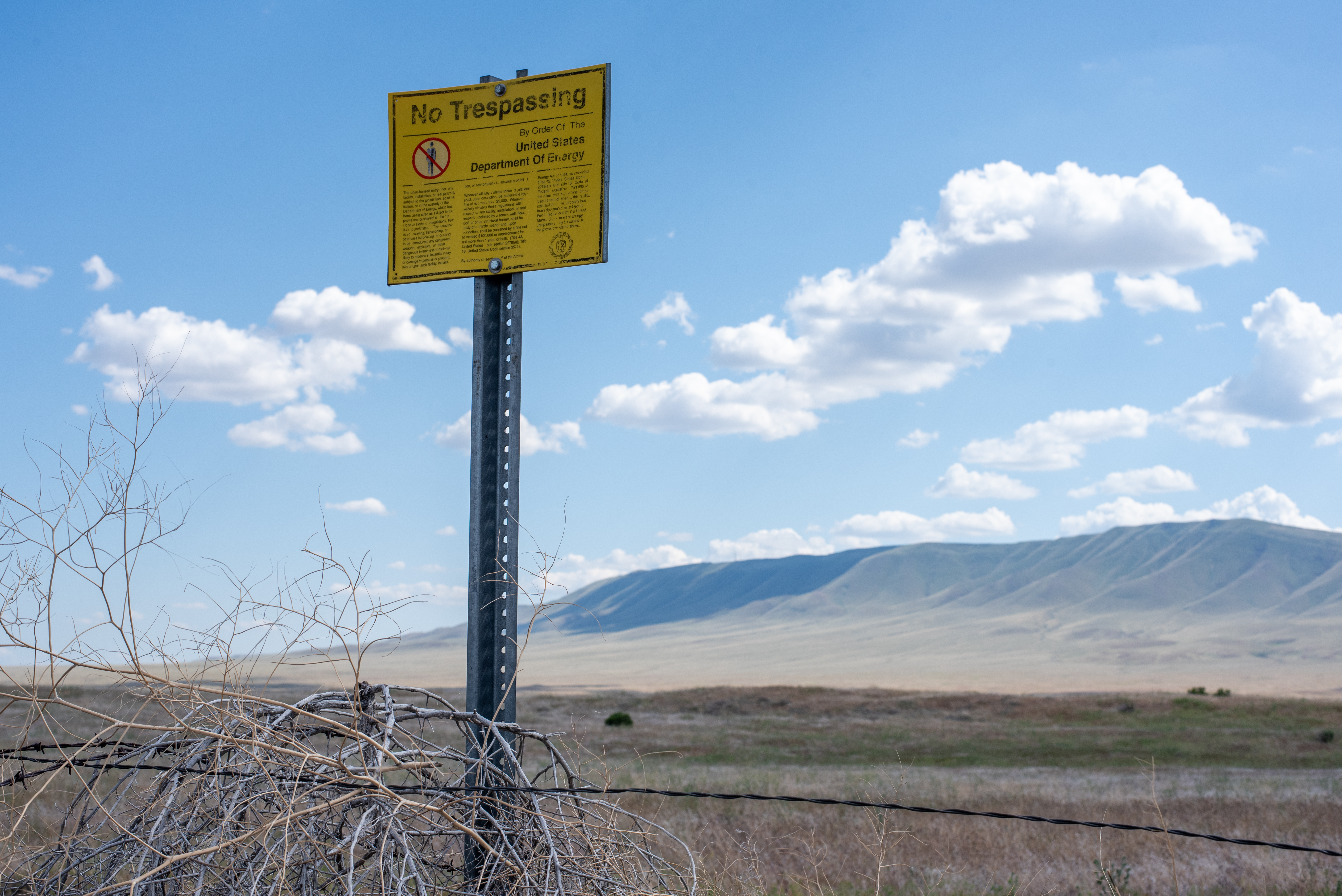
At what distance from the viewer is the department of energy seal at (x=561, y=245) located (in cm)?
469

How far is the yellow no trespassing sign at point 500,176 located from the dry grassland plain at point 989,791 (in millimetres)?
2258

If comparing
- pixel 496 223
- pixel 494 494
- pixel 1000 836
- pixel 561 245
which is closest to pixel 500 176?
pixel 496 223

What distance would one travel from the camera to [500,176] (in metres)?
4.86

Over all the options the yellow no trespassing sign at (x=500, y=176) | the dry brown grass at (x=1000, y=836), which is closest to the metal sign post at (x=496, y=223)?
the yellow no trespassing sign at (x=500, y=176)

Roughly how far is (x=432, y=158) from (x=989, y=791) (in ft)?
45.9

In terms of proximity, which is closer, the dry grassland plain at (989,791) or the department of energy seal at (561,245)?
the department of energy seal at (561,245)

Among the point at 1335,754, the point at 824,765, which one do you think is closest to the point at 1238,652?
the point at 1335,754

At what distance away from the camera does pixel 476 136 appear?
4.92 m

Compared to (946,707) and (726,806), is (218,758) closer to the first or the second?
(726,806)

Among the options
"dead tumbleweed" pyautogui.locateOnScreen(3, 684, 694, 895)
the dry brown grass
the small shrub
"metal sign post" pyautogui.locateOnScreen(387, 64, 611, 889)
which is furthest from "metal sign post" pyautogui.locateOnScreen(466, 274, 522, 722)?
the small shrub

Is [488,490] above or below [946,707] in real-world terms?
above

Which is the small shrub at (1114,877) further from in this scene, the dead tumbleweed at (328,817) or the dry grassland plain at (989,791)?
the dead tumbleweed at (328,817)

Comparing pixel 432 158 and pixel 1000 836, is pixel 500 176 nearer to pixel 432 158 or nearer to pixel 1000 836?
pixel 432 158

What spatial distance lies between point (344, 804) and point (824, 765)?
758 inches
